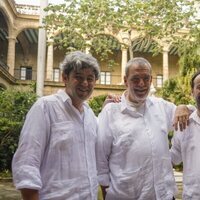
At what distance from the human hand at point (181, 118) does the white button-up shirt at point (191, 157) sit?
0.06m

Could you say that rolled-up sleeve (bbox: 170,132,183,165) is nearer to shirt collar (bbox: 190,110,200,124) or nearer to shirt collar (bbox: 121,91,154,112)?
shirt collar (bbox: 190,110,200,124)

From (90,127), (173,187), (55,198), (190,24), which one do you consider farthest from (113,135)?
(190,24)

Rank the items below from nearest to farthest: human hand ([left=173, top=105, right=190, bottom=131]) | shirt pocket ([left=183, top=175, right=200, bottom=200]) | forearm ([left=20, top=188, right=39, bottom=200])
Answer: forearm ([left=20, top=188, right=39, bottom=200]) → shirt pocket ([left=183, top=175, right=200, bottom=200]) → human hand ([left=173, top=105, right=190, bottom=131])

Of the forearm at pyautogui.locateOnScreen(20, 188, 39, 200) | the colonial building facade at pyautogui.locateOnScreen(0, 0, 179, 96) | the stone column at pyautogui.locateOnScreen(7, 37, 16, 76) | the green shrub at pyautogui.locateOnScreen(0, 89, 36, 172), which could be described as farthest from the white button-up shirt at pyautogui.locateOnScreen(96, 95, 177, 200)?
the stone column at pyautogui.locateOnScreen(7, 37, 16, 76)

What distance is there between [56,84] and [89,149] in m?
20.7

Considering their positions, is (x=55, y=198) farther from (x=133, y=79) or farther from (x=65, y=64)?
(x=133, y=79)

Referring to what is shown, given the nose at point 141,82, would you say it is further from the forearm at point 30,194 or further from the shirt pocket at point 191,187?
the forearm at point 30,194

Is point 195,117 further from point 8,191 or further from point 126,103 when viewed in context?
point 8,191

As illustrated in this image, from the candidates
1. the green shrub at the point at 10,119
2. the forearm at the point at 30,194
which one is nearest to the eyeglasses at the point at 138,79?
the forearm at the point at 30,194

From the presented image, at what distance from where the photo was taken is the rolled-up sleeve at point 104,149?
271 cm

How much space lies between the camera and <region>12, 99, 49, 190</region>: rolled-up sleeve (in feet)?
6.60

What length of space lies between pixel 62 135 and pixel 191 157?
1.04 meters

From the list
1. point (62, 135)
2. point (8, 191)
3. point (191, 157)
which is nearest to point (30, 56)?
point (8, 191)

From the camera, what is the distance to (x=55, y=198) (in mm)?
2090
